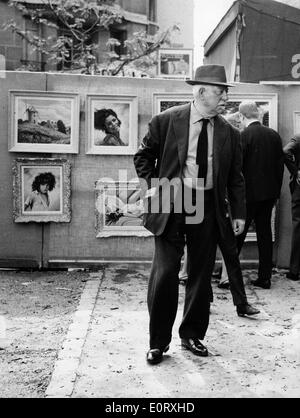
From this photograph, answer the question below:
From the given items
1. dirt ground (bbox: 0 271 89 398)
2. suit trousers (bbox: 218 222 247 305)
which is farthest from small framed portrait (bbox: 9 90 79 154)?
suit trousers (bbox: 218 222 247 305)

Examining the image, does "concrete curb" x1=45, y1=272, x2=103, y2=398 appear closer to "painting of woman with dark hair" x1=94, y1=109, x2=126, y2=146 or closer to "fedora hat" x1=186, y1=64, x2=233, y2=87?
"painting of woman with dark hair" x1=94, y1=109, x2=126, y2=146

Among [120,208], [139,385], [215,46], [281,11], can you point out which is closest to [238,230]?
[139,385]

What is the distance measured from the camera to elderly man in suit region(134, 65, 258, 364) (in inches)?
167

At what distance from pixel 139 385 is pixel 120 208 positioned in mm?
3680

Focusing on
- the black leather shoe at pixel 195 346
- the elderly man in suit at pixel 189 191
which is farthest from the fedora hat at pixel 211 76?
the black leather shoe at pixel 195 346

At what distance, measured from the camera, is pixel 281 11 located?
28.8 feet

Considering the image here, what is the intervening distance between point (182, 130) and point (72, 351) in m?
1.76

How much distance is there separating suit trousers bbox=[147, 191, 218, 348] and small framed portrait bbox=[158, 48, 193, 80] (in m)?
7.75

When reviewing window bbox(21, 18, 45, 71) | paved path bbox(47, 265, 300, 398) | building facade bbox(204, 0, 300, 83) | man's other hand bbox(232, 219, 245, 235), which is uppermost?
window bbox(21, 18, 45, 71)

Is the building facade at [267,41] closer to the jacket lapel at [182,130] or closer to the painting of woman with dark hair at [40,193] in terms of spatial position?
the painting of woman with dark hair at [40,193]

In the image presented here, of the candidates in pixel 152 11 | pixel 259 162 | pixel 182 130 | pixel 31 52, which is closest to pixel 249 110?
pixel 259 162

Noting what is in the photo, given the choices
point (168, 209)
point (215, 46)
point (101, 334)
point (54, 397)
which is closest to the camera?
point (54, 397)

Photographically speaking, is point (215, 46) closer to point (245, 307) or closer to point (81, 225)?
point (81, 225)

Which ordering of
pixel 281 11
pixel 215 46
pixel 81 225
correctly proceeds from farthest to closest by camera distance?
pixel 215 46
pixel 281 11
pixel 81 225
